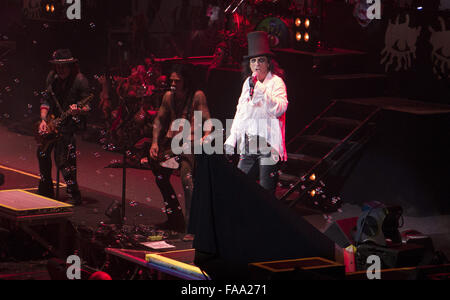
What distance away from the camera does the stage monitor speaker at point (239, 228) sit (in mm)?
5375

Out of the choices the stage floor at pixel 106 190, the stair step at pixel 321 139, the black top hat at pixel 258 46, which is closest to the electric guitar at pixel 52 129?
the stage floor at pixel 106 190

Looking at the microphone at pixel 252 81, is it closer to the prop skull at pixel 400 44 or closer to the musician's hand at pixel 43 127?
the musician's hand at pixel 43 127

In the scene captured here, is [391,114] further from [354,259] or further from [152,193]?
[354,259]

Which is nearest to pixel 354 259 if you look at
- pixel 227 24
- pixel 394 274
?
pixel 394 274

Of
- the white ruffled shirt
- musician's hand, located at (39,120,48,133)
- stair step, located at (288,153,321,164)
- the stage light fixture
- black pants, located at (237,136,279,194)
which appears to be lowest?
stair step, located at (288,153,321,164)

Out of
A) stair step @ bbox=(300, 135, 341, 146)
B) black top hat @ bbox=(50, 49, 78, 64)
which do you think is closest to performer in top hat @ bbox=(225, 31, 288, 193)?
stair step @ bbox=(300, 135, 341, 146)

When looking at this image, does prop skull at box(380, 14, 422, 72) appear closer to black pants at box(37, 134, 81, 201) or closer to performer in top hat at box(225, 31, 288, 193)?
performer in top hat at box(225, 31, 288, 193)

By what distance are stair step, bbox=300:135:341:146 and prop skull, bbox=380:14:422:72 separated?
5.34 ft

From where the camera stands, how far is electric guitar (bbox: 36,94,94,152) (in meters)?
10.4

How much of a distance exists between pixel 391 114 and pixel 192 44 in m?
5.72

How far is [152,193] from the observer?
38.9 ft

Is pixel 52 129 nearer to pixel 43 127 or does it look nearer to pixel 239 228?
pixel 43 127

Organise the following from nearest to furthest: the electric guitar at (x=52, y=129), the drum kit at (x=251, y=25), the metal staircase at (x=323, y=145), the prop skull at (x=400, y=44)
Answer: the electric guitar at (x=52, y=129)
the metal staircase at (x=323, y=145)
the prop skull at (x=400, y=44)
the drum kit at (x=251, y=25)

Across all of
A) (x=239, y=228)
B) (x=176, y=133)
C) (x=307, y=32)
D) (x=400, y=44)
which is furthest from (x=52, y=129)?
(x=239, y=228)
